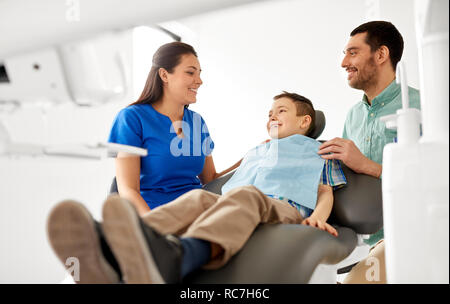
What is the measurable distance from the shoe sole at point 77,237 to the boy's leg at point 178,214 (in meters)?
0.13

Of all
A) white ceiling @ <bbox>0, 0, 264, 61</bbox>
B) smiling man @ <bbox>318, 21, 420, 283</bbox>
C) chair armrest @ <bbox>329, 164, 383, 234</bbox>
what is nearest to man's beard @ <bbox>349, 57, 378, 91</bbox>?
smiling man @ <bbox>318, 21, 420, 283</bbox>

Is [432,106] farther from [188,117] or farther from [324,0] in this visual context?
[324,0]

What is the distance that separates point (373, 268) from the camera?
1.28 m

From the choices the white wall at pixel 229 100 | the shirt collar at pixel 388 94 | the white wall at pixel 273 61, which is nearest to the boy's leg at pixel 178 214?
the shirt collar at pixel 388 94

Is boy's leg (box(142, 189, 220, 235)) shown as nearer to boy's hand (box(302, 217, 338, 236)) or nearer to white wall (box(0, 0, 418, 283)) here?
boy's hand (box(302, 217, 338, 236))

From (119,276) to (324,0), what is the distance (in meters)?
→ 1.97

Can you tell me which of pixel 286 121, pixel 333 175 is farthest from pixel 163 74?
pixel 333 175

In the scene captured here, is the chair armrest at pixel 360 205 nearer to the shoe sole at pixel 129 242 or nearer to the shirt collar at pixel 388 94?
the shirt collar at pixel 388 94

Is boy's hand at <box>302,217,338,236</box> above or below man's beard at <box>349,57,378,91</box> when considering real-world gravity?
below

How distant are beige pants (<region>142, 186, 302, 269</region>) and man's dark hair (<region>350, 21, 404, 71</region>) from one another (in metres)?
0.86

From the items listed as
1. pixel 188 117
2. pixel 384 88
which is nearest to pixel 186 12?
pixel 188 117

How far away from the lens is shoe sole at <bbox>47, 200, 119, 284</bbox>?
715 mm

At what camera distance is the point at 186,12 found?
598 millimetres

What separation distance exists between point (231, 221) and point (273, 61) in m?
1.75
